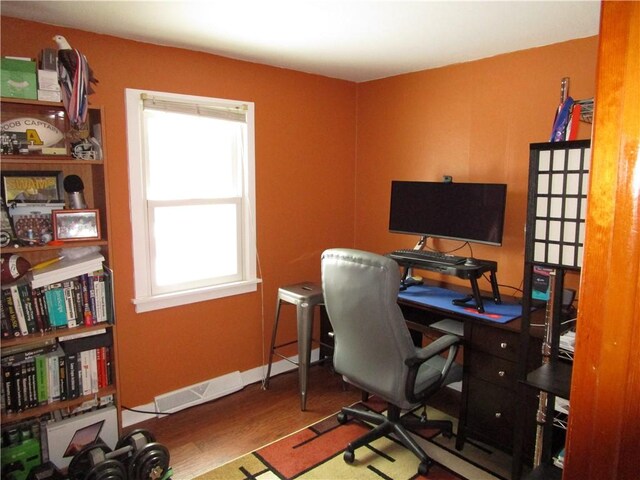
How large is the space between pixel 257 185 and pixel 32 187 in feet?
4.53

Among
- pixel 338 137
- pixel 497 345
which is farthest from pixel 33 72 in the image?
pixel 497 345

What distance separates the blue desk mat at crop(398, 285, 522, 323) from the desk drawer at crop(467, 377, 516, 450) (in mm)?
353

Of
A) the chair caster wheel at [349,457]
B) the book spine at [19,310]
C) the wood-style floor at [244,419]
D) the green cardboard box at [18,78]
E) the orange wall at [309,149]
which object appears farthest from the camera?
the orange wall at [309,149]

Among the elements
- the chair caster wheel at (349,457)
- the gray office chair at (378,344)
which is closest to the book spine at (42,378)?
the gray office chair at (378,344)

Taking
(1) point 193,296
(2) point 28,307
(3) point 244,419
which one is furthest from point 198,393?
(2) point 28,307

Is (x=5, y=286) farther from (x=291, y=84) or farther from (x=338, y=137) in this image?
(x=338, y=137)

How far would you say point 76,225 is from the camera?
2062 millimetres

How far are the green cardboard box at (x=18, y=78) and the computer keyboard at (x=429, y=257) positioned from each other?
2.12m

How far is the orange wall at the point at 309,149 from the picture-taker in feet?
8.22

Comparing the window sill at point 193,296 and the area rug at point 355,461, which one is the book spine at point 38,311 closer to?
the window sill at point 193,296

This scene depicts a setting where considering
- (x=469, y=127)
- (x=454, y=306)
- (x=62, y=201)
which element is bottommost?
(x=454, y=306)

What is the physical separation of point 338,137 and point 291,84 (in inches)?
23.1

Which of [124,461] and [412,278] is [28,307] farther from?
[412,278]

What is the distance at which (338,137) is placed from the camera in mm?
3557
